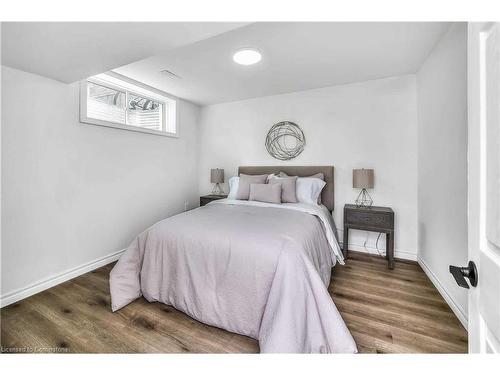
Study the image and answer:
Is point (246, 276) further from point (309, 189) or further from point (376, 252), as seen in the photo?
point (376, 252)

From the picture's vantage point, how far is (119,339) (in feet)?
5.01

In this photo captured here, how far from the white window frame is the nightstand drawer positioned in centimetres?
289

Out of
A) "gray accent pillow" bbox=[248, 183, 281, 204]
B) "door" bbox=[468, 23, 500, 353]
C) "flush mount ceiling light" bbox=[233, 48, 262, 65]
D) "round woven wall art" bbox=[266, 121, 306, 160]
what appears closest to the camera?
"door" bbox=[468, 23, 500, 353]

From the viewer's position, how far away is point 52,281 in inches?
87.9

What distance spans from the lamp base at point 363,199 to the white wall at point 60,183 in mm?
2955

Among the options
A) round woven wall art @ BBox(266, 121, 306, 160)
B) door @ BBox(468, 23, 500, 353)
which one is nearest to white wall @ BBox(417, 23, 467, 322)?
door @ BBox(468, 23, 500, 353)

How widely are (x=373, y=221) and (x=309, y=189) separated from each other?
32.6 inches

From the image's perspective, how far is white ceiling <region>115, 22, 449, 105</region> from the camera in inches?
74.9

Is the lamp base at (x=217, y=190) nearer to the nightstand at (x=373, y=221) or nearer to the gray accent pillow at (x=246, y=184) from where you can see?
the gray accent pillow at (x=246, y=184)

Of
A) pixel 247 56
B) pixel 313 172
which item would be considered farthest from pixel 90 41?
pixel 313 172

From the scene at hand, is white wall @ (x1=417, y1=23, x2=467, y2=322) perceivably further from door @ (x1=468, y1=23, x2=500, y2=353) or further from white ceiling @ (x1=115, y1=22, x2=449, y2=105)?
door @ (x1=468, y1=23, x2=500, y2=353)
